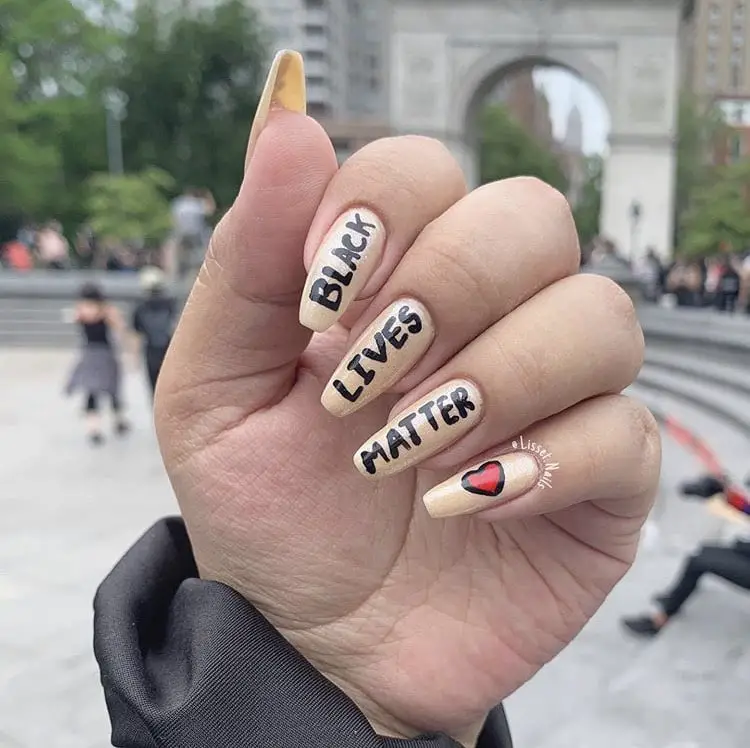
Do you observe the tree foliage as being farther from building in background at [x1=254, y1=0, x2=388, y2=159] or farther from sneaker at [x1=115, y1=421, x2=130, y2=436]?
building in background at [x1=254, y1=0, x2=388, y2=159]

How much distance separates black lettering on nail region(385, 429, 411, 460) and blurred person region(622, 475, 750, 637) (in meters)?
3.04

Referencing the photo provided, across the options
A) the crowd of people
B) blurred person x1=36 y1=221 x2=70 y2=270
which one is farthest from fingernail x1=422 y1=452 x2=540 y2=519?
blurred person x1=36 y1=221 x2=70 y2=270

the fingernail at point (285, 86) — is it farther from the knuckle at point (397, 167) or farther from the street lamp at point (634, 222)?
the street lamp at point (634, 222)

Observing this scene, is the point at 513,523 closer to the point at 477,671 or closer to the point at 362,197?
the point at 477,671

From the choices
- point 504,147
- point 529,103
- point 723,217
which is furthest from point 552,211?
point 529,103

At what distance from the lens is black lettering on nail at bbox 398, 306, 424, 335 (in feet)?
2.86

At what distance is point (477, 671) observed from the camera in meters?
1.15

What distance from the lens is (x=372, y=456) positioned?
3.11 feet

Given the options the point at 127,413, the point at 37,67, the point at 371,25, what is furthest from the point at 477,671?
the point at 371,25

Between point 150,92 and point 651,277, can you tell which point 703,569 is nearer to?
point 651,277

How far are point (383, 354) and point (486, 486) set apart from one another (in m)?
0.20

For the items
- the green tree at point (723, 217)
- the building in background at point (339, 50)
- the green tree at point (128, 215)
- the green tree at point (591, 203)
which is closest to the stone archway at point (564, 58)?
the green tree at point (723, 217)

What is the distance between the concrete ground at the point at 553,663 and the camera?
10.1ft

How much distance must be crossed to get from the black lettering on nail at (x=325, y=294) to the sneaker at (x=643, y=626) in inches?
140
